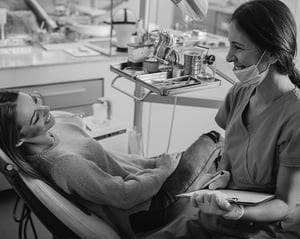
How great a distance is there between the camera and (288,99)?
1.22 metres

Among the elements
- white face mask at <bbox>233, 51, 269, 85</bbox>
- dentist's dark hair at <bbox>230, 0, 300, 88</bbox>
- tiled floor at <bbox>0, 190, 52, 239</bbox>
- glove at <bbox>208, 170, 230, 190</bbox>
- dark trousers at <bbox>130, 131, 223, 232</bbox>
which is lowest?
tiled floor at <bbox>0, 190, 52, 239</bbox>

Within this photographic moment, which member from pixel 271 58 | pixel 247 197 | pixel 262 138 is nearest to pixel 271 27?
pixel 271 58

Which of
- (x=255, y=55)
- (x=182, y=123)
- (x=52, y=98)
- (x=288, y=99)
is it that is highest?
(x=255, y=55)

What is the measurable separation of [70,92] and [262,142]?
1446mm

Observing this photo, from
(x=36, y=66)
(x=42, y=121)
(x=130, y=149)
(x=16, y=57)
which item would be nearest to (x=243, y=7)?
(x=42, y=121)

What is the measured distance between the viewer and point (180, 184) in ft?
5.08

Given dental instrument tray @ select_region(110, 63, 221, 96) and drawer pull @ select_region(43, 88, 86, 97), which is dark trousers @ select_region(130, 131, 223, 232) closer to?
dental instrument tray @ select_region(110, 63, 221, 96)

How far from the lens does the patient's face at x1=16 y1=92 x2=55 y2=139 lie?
1.35 meters

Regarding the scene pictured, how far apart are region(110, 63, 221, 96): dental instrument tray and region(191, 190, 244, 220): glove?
0.48 meters

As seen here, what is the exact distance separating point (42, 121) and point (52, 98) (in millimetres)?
992

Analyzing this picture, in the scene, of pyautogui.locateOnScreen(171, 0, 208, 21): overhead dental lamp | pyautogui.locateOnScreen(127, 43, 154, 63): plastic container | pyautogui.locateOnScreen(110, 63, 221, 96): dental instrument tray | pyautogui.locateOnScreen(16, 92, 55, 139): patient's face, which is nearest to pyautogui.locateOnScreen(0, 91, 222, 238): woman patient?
pyautogui.locateOnScreen(16, 92, 55, 139): patient's face

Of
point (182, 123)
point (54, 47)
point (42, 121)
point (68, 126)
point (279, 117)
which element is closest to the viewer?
point (279, 117)

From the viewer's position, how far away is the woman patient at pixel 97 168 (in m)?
1.35

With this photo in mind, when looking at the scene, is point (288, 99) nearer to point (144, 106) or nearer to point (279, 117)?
point (279, 117)
